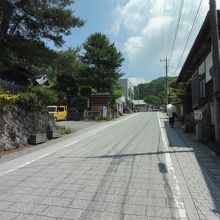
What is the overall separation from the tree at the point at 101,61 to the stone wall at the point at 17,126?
22888 mm

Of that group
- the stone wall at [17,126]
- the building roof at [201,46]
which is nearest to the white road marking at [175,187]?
the building roof at [201,46]

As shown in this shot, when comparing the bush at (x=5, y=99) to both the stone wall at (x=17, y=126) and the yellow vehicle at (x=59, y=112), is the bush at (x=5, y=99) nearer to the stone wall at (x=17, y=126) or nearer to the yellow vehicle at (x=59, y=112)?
the stone wall at (x=17, y=126)

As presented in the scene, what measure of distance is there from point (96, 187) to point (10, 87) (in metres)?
9.39

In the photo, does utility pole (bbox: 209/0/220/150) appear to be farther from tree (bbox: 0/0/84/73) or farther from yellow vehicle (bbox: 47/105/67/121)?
yellow vehicle (bbox: 47/105/67/121)

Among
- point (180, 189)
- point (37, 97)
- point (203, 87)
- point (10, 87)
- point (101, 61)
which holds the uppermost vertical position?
point (101, 61)

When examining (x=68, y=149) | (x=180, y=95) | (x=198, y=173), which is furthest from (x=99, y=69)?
(x=198, y=173)

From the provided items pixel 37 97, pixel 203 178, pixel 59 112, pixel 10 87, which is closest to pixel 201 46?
pixel 37 97

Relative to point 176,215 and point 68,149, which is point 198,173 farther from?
point 68,149

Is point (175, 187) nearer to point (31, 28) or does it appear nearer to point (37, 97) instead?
point (37, 97)

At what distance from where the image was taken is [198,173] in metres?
8.00

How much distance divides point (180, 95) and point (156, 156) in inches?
885

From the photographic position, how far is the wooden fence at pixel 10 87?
1389 centimetres

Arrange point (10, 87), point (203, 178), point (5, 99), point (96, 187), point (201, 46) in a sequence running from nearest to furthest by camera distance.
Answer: point (96, 187) < point (203, 178) < point (5, 99) < point (10, 87) < point (201, 46)

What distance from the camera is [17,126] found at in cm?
1363
